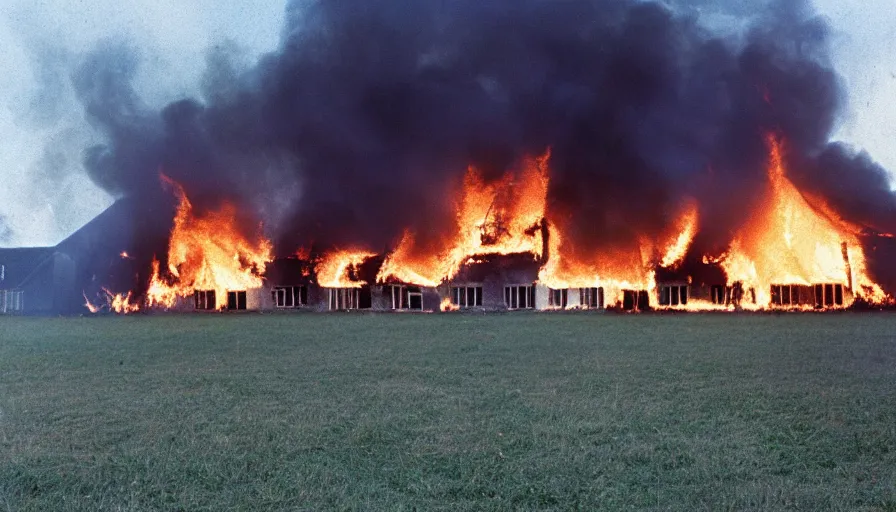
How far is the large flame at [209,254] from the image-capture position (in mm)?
51188

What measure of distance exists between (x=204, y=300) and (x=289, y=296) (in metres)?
5.86

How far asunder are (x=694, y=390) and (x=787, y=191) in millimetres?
37159

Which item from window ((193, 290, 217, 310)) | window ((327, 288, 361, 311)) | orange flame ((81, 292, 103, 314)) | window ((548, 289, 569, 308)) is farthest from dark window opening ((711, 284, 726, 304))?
orange flame ((81, 292, 103, 314))

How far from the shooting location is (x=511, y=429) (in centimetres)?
1048

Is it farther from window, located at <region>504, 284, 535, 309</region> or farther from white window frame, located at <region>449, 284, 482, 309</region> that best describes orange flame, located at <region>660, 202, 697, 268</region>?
white window frame, located at <region>449, 284, 482, 309</region>

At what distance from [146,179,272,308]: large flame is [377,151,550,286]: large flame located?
30.5 ft

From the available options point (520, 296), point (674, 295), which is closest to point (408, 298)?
point (520, 296)

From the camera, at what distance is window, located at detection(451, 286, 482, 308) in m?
48.5

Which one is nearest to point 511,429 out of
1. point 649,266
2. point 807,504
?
point 807,504

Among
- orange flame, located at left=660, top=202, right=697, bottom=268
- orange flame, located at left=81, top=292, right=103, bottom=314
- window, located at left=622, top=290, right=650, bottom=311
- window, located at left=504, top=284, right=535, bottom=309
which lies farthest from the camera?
orange flame, located at left=81, top=292, right=103, bottom=314

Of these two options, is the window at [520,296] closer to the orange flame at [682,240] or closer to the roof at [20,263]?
the orange flame at [682,240]

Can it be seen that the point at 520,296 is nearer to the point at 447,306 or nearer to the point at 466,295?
the point at 466,295

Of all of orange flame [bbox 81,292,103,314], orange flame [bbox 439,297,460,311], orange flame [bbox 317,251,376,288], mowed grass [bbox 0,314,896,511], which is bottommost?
mowed grass [bbox 0,314,896,511]

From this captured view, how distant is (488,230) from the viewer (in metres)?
48.9
